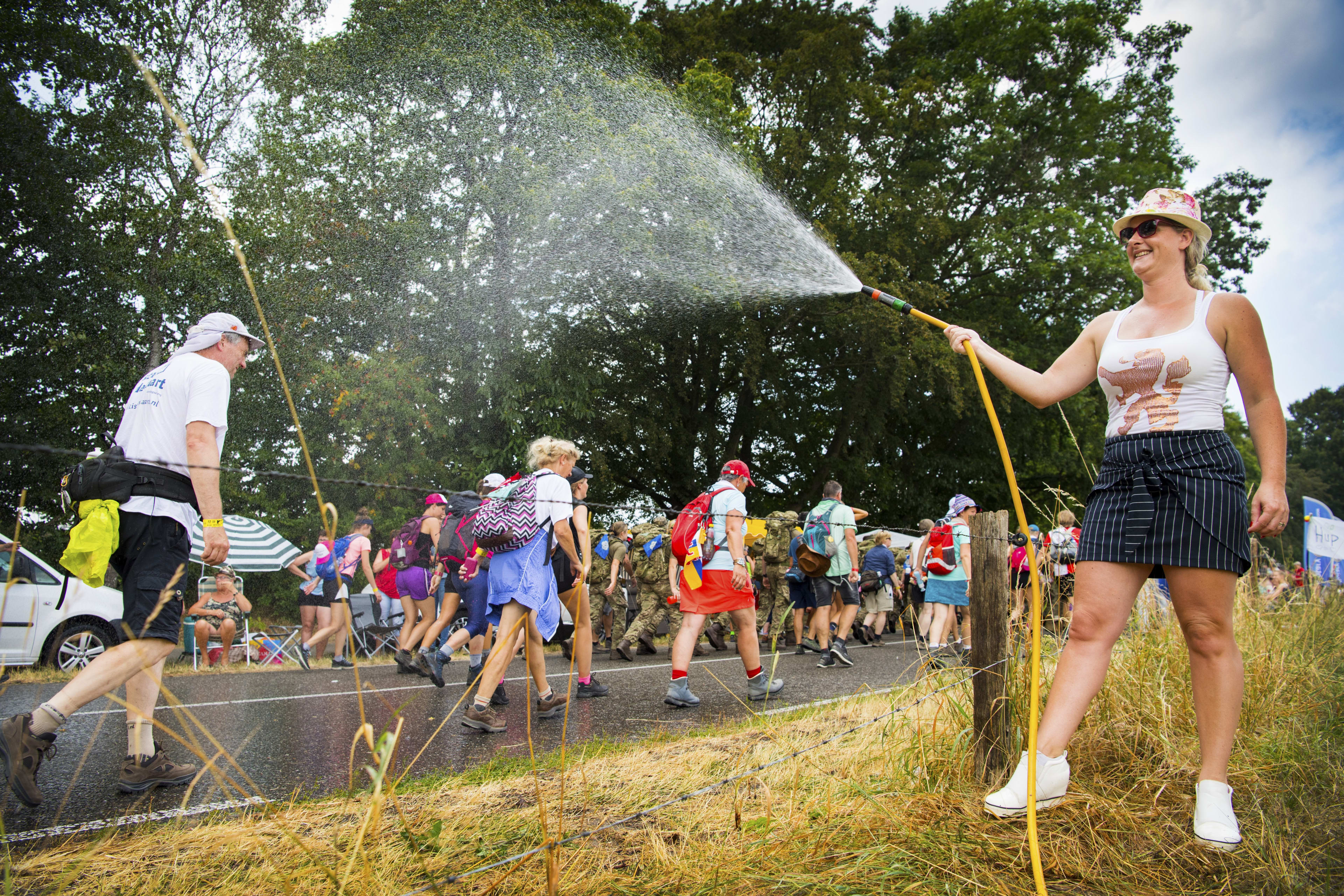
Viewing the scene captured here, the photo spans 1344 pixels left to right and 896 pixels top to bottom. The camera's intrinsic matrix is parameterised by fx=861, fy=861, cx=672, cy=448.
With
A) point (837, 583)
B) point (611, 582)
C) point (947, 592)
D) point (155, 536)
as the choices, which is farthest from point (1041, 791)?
point (611, 582)

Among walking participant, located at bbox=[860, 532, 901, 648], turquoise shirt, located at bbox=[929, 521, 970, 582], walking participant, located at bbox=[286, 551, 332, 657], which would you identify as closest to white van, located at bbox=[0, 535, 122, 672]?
walking participant, located at bbox=[286, 551, 332, 657]

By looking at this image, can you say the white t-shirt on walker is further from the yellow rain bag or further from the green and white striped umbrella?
the green and white striped umbrella

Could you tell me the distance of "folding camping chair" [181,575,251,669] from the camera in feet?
34.8

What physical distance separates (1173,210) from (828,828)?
2.33 metres

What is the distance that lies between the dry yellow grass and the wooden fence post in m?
0.11

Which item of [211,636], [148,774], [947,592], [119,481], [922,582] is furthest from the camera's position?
[211,636]

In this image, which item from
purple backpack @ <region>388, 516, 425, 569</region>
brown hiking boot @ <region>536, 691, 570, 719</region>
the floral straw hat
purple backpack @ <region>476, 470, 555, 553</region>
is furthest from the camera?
purple backpack @ <region>388, 516, 425, 569</region>

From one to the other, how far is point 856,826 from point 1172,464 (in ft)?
5.01

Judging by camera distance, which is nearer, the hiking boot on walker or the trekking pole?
the trekking pole

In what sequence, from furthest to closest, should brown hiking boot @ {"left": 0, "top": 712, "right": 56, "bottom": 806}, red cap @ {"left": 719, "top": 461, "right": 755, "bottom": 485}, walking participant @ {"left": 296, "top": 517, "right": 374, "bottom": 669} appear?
walking participant @ {"left": 296, "top": 517, "right": 374, "bottom": 669} < red cap @ {"left": 719, "top": 461, "right": 755, "bottom": 485} < brown hiking boot @ {"left": 0, "top": 712, "right": 56, "bottom": 806}

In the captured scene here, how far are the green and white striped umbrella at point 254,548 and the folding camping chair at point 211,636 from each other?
563mm

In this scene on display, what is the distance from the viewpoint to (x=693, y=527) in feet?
21.7

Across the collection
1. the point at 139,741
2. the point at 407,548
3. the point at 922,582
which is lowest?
the point at 139,741

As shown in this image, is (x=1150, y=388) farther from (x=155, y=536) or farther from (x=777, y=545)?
(x=777, y=545)
